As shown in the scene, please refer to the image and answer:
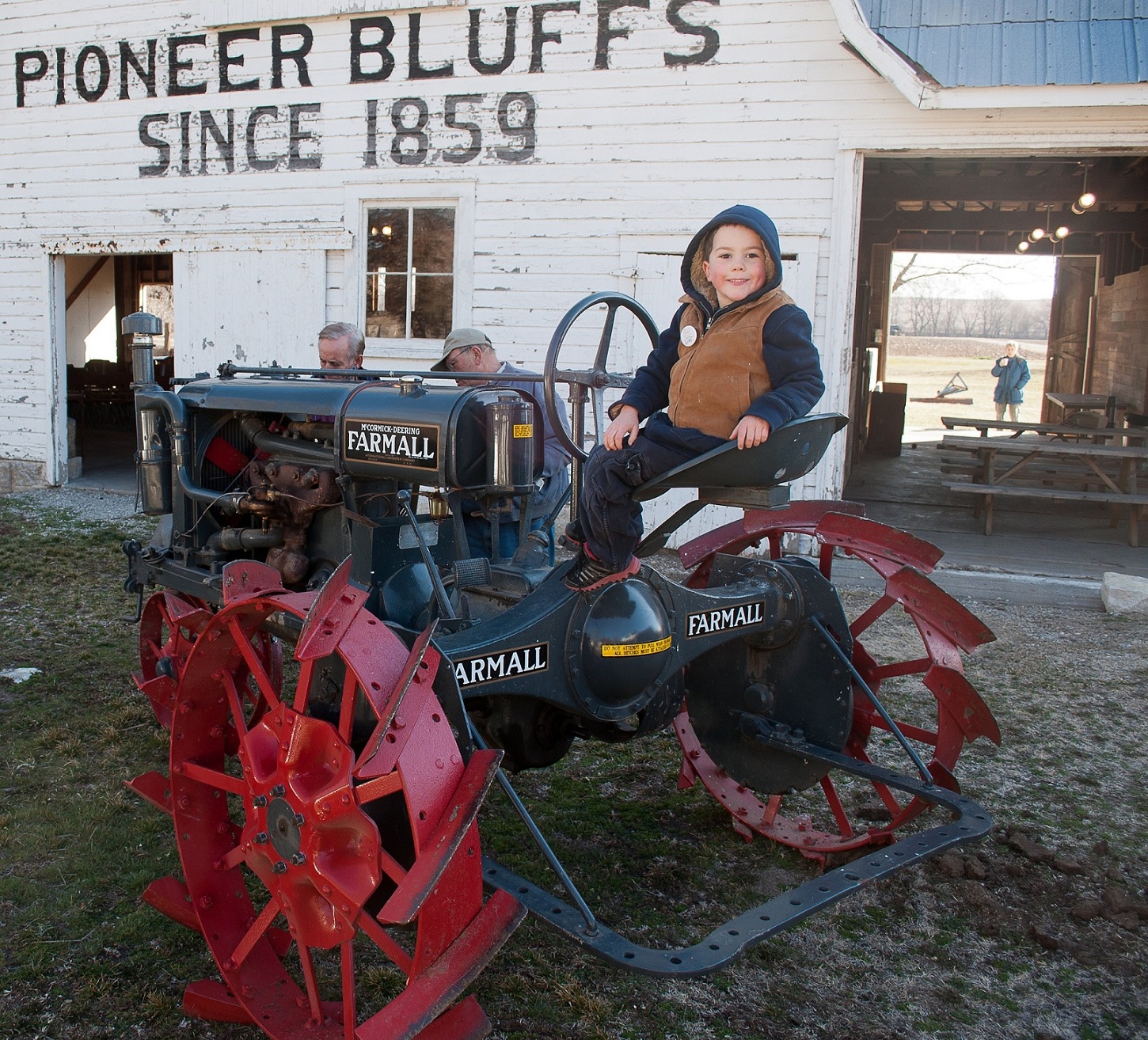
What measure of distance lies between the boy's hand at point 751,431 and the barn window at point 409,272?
259 inches

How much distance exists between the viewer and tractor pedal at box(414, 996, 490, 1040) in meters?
2.06

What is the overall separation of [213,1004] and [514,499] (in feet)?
6.19

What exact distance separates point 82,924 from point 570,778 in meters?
1.71

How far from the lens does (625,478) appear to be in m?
2.49

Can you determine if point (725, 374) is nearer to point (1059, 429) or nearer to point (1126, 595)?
point (1126, 595)

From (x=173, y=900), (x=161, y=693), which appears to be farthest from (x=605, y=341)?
(x=161, y=693)

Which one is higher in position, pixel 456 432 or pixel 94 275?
pixel 94 275

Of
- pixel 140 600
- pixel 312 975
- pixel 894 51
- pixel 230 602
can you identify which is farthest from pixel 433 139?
pixel 312 975

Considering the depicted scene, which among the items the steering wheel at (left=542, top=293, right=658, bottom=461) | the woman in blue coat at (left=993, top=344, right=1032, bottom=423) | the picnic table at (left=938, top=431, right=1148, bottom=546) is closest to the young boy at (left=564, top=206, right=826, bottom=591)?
the steering wheel at (left=542, top=293, right=658, bottom=461)

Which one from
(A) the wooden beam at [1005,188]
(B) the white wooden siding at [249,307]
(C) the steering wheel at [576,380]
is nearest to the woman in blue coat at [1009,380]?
(A) the wooden beam at [1005,188]

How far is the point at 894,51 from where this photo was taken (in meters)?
6.50

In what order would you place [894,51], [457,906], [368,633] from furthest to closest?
1. [894,51]
2. [368,633]
3. [457,906]

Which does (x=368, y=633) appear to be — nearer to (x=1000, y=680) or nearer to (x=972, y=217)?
(x=1000, y=680)

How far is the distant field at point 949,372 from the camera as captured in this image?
2445 cm
